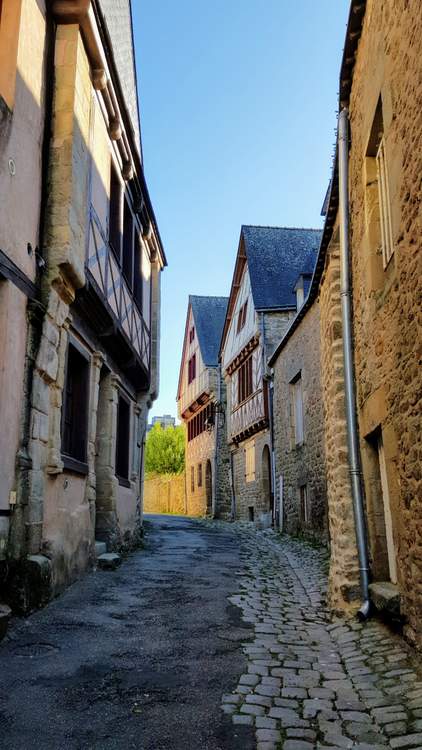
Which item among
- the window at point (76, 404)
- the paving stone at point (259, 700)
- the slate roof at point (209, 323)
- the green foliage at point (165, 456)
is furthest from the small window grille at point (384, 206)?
the green foliage at point (165, 456)

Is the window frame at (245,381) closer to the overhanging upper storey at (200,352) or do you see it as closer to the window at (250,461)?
the window at (250,461)

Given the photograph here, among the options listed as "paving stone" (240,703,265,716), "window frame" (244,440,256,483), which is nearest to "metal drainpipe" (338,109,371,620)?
"paving stone" (240,703,265,716)

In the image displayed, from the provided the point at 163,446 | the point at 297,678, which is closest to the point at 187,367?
the point at 163,446

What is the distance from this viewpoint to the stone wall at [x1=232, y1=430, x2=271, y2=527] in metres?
15.2

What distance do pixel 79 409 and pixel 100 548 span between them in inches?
68.5

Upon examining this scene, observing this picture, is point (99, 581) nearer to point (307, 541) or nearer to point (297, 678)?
point (297, 678)

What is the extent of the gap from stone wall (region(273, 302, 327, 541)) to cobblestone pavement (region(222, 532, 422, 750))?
4413 millimetres

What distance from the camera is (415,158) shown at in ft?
11.6

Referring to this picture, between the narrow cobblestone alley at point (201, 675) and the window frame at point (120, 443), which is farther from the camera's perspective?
the window frame at point (120, 443)

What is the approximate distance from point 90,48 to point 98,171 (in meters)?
1.25

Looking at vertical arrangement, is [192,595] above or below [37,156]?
below

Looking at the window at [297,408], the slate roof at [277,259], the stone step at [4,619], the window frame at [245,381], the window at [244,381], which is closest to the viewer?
the stone step at [4,619]

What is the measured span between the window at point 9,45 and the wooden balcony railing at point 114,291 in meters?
1.84

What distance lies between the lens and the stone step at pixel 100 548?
283 inches
